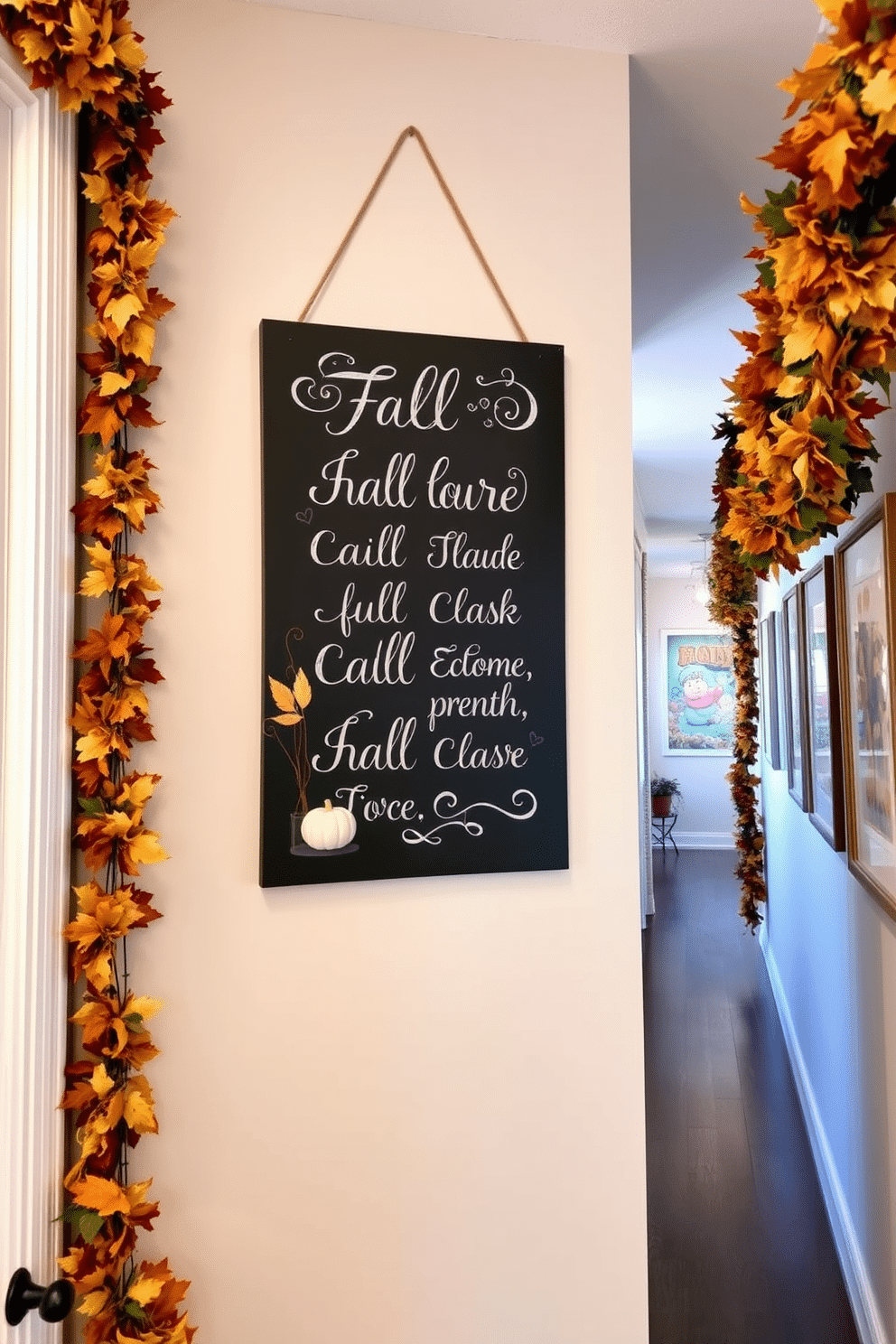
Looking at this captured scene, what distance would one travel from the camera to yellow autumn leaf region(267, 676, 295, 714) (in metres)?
1.62

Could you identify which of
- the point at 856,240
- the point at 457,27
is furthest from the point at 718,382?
the point at 856,240

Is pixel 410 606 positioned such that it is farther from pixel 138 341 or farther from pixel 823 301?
pixel 823 301

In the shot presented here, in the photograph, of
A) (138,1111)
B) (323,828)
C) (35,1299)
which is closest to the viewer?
(35,1299)

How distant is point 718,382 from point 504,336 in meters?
2.67

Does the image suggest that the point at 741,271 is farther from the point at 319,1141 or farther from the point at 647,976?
the point at 647,976

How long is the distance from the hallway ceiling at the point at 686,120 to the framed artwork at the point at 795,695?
99 centimetres

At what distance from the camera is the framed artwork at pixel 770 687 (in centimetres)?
489

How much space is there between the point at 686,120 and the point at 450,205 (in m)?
0.70

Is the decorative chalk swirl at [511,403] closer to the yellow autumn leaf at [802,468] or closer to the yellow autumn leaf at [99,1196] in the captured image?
the yellow autumn leaf at [802,468]

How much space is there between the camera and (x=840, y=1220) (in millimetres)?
2789

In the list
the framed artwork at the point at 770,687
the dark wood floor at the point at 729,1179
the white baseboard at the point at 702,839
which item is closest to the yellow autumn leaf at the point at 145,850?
the dark wood floor at the point at 729,1179

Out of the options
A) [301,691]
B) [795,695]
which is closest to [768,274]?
[301,691]

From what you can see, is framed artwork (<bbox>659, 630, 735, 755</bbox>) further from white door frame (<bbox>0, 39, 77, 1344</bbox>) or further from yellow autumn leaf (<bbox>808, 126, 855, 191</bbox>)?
yellow autumn leaf (<bbox>808, 126, 855, 191</bbox>)

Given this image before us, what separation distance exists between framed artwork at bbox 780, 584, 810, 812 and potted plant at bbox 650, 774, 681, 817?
16.9ft
